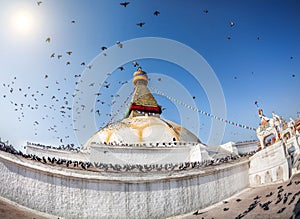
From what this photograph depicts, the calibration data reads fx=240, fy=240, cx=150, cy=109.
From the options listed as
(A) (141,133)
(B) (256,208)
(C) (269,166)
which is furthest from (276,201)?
(A) (141,133)

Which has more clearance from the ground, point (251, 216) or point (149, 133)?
point (149, 133)

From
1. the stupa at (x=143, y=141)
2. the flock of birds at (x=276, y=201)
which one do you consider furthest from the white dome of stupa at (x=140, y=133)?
the flock of birds at (x=276, y=201)

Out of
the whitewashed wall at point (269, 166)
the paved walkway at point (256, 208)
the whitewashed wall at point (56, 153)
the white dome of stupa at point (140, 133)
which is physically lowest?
the paved walkway at point (256, 208)

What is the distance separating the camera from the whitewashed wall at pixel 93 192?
48.0 feet

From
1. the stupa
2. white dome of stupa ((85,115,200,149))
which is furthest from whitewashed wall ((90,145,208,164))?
white dome of stupa ((85,115,200,149))

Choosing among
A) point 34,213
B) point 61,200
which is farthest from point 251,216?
point 34,213

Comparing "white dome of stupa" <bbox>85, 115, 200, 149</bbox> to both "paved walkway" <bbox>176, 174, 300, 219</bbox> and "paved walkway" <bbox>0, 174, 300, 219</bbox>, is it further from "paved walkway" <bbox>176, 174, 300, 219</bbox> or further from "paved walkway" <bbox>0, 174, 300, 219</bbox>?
Answer: "paved walkway" <bbox>0, 174, 300, 219</bbox>

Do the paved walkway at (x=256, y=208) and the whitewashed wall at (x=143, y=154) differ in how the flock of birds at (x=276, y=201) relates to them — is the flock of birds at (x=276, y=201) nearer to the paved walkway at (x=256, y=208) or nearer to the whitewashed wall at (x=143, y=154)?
the paved walkway at (x=256, y=208)

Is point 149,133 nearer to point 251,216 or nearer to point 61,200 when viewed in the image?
point 61,200

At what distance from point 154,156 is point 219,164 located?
Result: 668 centimetres

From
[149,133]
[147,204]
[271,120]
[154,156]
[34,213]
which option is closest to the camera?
[34,213]

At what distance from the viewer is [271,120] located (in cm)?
1786

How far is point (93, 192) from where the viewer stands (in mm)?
14953

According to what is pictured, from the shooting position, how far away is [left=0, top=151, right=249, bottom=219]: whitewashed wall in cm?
1462
